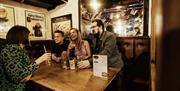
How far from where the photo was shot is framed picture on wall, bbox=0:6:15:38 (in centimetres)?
269

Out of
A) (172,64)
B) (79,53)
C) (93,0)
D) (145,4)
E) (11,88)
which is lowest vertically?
(11,88)

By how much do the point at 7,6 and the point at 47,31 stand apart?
1195mm

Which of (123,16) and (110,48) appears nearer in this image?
(110,48)

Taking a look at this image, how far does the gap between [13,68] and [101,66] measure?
0.76 meters

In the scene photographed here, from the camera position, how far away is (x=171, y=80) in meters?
0.25

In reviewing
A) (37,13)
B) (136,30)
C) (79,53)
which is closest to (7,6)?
(37,13)

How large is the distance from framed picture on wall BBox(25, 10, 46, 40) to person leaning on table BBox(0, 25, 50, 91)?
2.12 meters

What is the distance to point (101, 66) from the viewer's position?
1172 millimetres

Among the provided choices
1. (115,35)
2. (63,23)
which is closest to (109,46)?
(115,35)

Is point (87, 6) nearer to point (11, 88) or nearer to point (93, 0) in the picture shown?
point (93, 0)

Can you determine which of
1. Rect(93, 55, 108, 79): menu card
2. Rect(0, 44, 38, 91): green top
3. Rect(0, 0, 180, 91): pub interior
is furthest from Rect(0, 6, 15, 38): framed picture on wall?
Rect(93, 55, 108, 79): menu card

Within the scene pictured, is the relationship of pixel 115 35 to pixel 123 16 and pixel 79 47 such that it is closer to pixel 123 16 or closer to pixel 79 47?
pixel 123 16

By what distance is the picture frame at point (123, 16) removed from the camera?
2303 mm

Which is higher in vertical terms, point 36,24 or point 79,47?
point 36,24
